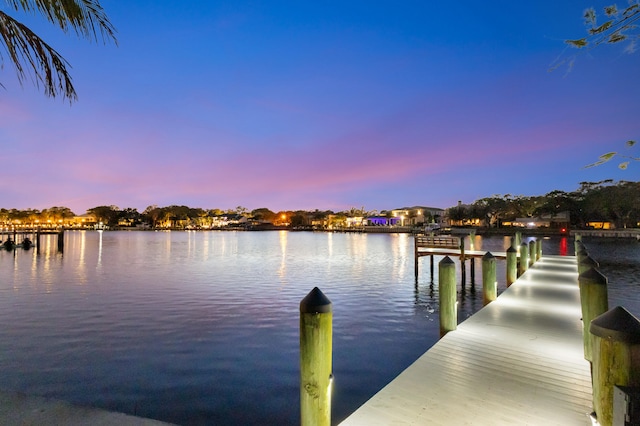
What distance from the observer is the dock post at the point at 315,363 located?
442 cm

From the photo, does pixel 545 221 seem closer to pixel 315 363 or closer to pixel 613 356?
pixel 613 356

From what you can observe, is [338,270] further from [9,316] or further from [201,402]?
[201,402]

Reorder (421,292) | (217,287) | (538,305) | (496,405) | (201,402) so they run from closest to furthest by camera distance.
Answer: (496,405), (201,402), (538,305), (421,292), (217,287)

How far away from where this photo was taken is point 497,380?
6.05m

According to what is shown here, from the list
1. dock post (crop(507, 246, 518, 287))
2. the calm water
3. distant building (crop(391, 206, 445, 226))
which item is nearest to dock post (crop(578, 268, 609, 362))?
the calm water

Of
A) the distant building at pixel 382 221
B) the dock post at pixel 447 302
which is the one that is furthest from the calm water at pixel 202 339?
the distant building at pixel 382 221

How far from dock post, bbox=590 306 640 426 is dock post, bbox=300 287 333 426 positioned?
8.87 ft

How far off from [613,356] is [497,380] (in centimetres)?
316

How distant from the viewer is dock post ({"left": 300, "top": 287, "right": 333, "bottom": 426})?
4418 mm

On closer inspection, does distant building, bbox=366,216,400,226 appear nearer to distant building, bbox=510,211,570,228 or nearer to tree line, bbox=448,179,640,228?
tree line, bbox=448,179,640,228

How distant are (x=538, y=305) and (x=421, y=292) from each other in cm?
1236

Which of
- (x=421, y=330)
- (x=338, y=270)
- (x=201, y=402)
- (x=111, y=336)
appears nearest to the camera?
(x=201, y=402)

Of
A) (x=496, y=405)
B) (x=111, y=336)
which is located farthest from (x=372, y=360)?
(x=111, y=336)

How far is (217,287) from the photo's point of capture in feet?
83.3
